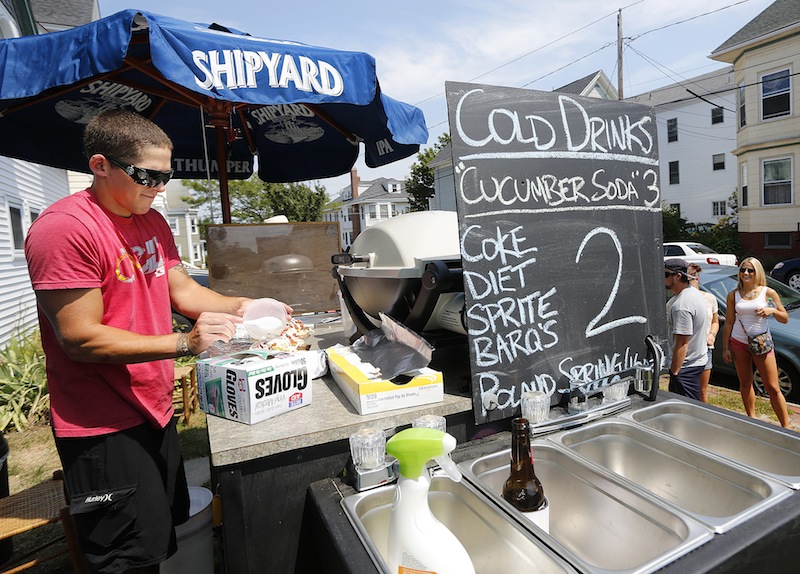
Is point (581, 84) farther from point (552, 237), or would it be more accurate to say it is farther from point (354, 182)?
point (552, 237)

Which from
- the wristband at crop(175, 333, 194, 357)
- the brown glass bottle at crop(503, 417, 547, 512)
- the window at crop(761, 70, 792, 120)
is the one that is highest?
the window at crop(761, 70, 792, 120)

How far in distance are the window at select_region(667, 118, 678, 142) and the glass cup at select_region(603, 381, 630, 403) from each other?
3191cm

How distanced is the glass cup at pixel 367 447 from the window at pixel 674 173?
3224cm

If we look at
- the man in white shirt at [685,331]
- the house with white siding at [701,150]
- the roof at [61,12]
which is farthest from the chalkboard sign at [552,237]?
the house with white siding at [701,150]

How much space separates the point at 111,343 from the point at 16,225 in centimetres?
977

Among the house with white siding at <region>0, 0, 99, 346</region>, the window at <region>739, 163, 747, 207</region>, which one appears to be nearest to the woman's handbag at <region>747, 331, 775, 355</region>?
the house with white siding at <region>0, 0, 99, 346</region>

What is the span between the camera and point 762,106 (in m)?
17.5

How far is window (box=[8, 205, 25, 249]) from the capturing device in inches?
340

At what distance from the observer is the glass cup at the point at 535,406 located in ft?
5.72

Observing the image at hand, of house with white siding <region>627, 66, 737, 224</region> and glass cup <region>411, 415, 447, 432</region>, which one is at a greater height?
house with white siding <region>627, 66, 737, 224</region>

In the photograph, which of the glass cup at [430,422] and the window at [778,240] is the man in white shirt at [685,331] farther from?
the window at [778,240]

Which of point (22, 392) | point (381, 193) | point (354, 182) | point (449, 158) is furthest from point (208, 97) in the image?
point (381, 193)

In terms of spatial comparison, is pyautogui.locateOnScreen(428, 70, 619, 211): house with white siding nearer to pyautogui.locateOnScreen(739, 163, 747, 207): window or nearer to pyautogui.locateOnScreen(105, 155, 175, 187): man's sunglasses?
pyautogui.locateOnScreen(739, 163, 747, 207): window

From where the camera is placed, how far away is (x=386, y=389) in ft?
5.57
